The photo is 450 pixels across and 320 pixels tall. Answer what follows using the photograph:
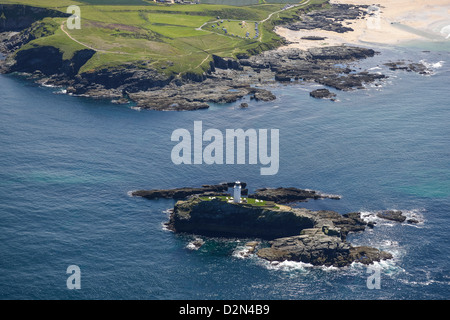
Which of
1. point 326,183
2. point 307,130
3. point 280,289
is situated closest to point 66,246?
point 280,289

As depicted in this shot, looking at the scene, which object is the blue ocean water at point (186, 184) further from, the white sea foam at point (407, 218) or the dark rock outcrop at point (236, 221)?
the dark rock outcrop at point (236, 221)

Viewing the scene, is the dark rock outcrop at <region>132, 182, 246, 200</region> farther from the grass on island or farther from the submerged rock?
the submerged rock

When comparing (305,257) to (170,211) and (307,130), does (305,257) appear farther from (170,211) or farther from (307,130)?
(307,130)

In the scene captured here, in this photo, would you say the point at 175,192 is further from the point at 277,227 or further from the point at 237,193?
the point at 277,227

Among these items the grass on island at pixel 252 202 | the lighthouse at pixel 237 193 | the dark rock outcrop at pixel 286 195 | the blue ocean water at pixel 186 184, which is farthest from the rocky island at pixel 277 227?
the dark rock outcrop at pixel 286 195

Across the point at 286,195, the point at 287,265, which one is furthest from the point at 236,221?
the point at 286,195
